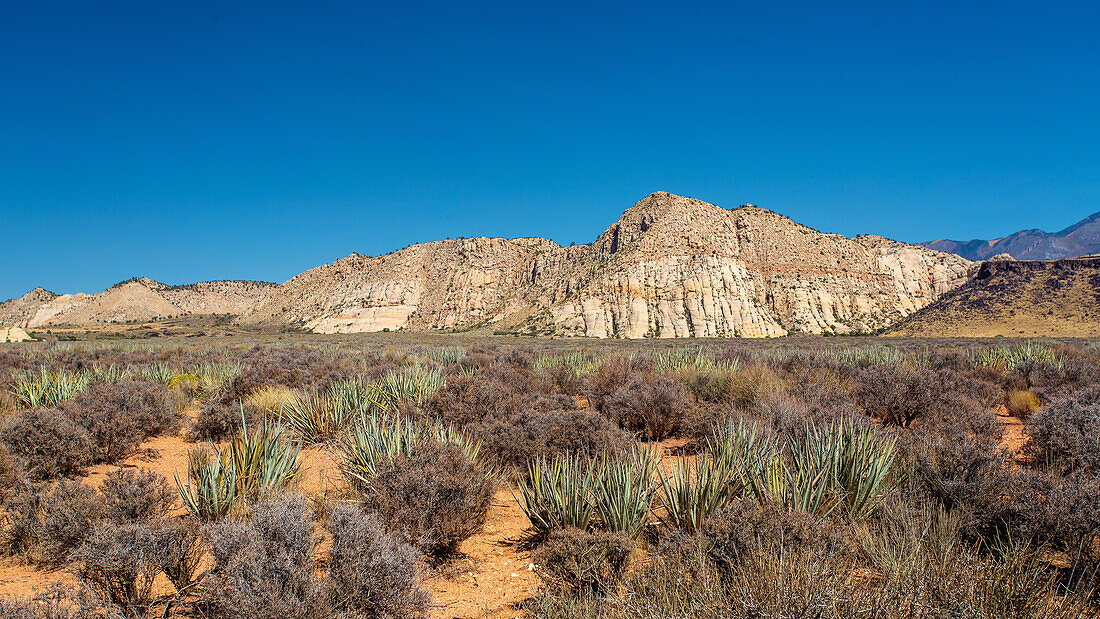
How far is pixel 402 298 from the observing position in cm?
8006

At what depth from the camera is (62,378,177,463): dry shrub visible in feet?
21.5

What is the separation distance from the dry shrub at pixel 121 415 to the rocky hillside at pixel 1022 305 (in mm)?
56616

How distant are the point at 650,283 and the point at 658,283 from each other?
92cm

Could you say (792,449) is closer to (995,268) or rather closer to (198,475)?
(198,475)

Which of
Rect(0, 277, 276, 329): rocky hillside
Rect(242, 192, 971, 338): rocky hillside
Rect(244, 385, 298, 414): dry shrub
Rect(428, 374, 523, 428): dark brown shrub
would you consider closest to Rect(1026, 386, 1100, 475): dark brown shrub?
Rect(428, 374, 523, 428): dark brown shrub

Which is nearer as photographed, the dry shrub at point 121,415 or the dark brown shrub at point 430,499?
the dark brown shrub at point 430,499

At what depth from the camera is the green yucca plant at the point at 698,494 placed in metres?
3.93

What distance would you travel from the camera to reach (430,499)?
13.3ft

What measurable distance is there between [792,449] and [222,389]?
10.4 meters

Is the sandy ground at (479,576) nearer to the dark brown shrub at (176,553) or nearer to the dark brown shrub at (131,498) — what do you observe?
the dark brown shrub at (176,553)

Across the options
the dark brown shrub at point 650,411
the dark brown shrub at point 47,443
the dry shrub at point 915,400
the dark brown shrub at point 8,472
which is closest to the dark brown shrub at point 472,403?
the dark brown shrub at point 650,411

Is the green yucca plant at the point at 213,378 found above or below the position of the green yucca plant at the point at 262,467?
above

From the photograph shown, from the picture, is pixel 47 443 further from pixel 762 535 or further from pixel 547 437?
pixel 762 535

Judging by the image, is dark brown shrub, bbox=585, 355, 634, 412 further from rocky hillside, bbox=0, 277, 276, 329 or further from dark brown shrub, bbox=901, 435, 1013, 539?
rocky hillside, bbox=0, 277, 276, 329
